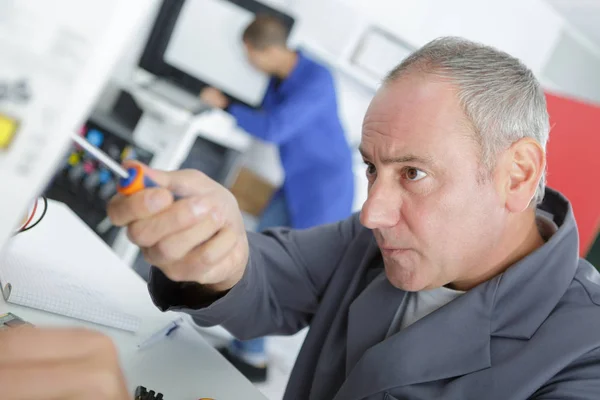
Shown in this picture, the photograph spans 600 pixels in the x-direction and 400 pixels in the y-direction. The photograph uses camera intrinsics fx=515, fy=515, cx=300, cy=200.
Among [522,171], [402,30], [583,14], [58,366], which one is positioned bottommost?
[58,366]

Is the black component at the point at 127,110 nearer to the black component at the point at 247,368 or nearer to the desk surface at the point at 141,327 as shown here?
the black component at the point at 247,368

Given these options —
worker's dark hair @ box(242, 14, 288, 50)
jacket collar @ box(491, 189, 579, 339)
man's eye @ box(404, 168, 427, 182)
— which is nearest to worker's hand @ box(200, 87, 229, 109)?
worker's dark hair @ box(242, 14, 288, 50)

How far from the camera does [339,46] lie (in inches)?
124

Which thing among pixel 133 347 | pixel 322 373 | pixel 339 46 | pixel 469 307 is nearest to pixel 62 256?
pixel 133 347

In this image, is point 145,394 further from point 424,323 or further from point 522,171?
point 522,171

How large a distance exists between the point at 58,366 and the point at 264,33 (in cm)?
194

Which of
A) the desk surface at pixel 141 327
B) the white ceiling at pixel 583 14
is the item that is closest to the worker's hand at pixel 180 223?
the desk surface at pixel 141 327

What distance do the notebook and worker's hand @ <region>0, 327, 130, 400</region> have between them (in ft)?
1.45

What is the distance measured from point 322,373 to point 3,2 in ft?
2.56

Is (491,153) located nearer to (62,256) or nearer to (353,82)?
(62,256)

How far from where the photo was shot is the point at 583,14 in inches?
143

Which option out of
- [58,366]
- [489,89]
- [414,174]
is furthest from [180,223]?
[489,89]

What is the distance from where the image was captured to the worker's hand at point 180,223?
20.5 inches

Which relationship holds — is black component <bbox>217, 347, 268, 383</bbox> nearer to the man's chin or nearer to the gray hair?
the man's chin
